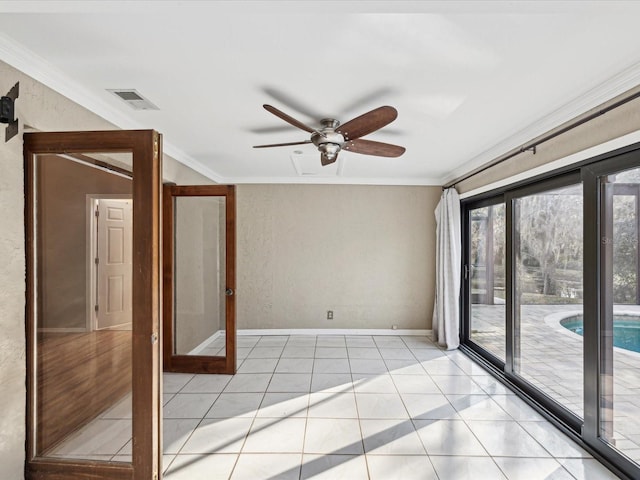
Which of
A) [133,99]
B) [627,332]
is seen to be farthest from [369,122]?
[627,332]

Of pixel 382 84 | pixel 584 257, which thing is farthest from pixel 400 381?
pixel 382 84

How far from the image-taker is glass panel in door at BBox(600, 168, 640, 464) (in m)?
2.08

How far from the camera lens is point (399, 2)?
1.18 meters

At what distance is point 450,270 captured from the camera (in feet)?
14.9

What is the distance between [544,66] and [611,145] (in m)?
0.70

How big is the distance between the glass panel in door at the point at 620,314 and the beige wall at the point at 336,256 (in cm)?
295

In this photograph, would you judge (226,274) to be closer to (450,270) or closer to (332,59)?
(332,59)

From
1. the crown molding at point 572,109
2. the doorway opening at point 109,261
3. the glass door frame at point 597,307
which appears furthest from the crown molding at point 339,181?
the doorway opening at point 109,261

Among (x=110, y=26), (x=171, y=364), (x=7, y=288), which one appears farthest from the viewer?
(x=171, y=364)

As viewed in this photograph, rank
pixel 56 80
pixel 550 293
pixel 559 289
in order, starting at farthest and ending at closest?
pixel 550 293 < pixel 559 289 < pixel 56 80

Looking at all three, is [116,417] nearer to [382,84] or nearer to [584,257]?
[382,84]

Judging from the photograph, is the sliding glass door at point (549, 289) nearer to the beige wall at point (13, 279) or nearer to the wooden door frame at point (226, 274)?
the wooden door frame at point (226, 274)

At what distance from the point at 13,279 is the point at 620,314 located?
3629mm

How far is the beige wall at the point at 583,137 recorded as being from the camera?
1993mm
